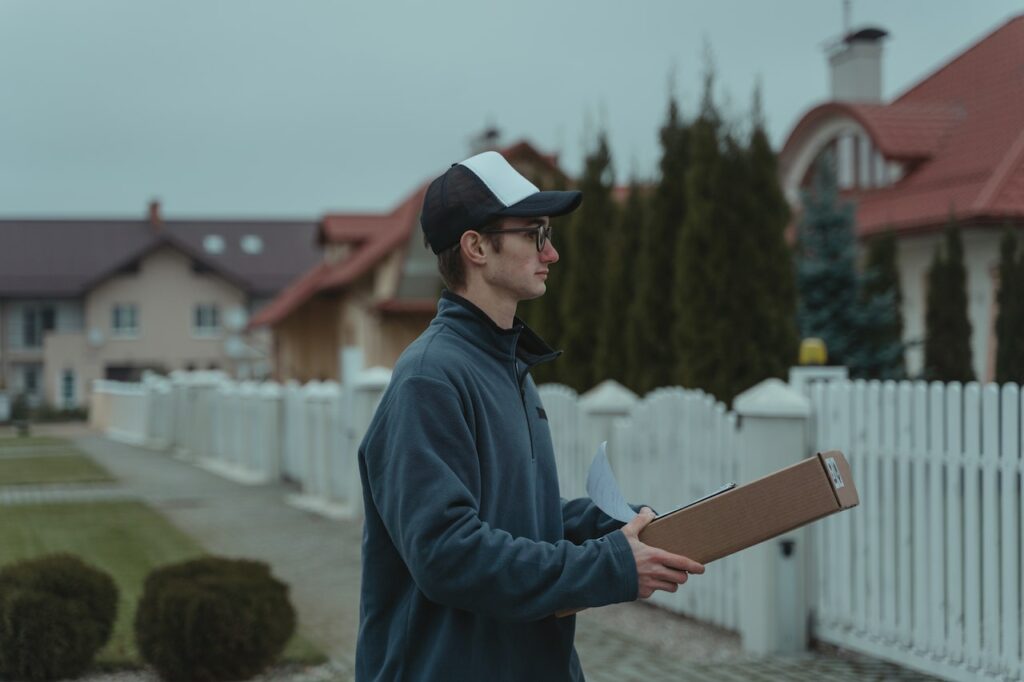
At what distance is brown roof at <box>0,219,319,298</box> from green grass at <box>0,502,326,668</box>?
51.6 meters

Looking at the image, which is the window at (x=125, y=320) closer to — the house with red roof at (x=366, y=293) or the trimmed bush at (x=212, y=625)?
the house with red roof at (x=366, y=293)

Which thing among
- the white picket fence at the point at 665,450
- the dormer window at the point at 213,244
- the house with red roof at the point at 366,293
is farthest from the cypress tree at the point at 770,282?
the dormer window at the point at 213,244

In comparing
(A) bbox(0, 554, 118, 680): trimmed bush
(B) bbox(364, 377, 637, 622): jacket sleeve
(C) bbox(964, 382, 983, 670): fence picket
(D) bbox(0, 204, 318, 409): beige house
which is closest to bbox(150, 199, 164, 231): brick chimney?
(D) bbox(0, 204, 318, 409): beige house

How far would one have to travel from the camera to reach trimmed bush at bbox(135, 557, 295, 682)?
6945 mm

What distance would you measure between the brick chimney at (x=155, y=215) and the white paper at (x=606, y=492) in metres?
69.9

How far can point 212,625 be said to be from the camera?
22.9 ft

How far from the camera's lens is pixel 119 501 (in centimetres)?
1689

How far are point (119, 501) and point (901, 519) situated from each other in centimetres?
1217

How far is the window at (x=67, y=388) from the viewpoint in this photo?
66000 millimetres

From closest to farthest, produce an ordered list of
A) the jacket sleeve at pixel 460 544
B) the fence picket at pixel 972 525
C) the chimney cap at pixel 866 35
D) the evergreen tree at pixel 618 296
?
the jacket sleeve at pixel 460 544
the fence picket at pixel 972 525
the evergreen tree at pixel 618 296
the chimney cap at pixel 866 35

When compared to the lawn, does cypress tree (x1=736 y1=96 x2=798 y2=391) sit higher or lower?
higher

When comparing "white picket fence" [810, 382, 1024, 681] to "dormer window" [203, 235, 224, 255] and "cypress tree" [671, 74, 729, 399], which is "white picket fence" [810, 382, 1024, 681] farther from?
"dormer window" [203, 235, 224, 255]

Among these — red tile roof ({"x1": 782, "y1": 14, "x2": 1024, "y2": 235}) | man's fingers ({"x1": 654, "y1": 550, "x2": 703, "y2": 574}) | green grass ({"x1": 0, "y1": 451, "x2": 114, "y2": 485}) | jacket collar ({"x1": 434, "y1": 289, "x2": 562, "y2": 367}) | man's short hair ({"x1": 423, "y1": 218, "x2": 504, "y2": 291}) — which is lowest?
green grass ({"x1": 0, "y1": 451, "x2": 114, "y2": 485})

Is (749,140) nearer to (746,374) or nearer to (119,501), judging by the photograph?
(746,374)
